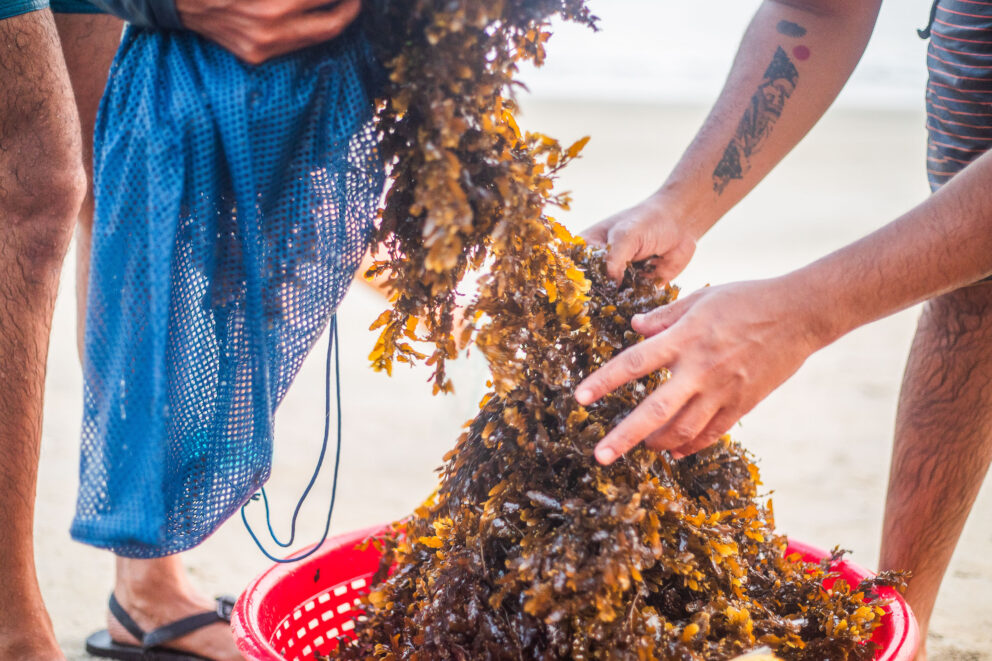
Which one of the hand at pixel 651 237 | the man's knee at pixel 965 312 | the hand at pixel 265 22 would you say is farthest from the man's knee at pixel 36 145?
the man's knee at pixel 965 312

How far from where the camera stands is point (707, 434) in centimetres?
138

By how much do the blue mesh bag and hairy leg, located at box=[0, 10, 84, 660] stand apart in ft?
1.69

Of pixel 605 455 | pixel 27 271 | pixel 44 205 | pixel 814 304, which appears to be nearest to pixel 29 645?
pixel 27 271

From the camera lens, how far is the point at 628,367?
50.8 inches

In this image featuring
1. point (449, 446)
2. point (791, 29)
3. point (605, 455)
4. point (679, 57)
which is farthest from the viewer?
point (679, 57)

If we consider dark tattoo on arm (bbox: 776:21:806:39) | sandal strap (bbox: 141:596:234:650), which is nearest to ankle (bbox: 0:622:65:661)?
sandal strap (bbox: 141:596:234:650)

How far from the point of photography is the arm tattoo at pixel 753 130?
78.2 inches

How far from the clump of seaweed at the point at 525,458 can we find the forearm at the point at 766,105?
1.75 feet

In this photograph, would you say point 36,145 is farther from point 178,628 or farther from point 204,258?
point 178,628

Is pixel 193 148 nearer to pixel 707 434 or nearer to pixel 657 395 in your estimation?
pixel 657 395

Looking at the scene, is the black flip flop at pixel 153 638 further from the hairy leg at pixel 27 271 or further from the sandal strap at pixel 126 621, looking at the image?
the hairy leg at pixel 27 271

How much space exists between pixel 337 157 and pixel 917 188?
8.37 m

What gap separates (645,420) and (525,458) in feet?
0.80

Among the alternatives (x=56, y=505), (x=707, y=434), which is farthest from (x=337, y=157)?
(x=56, y=505)
